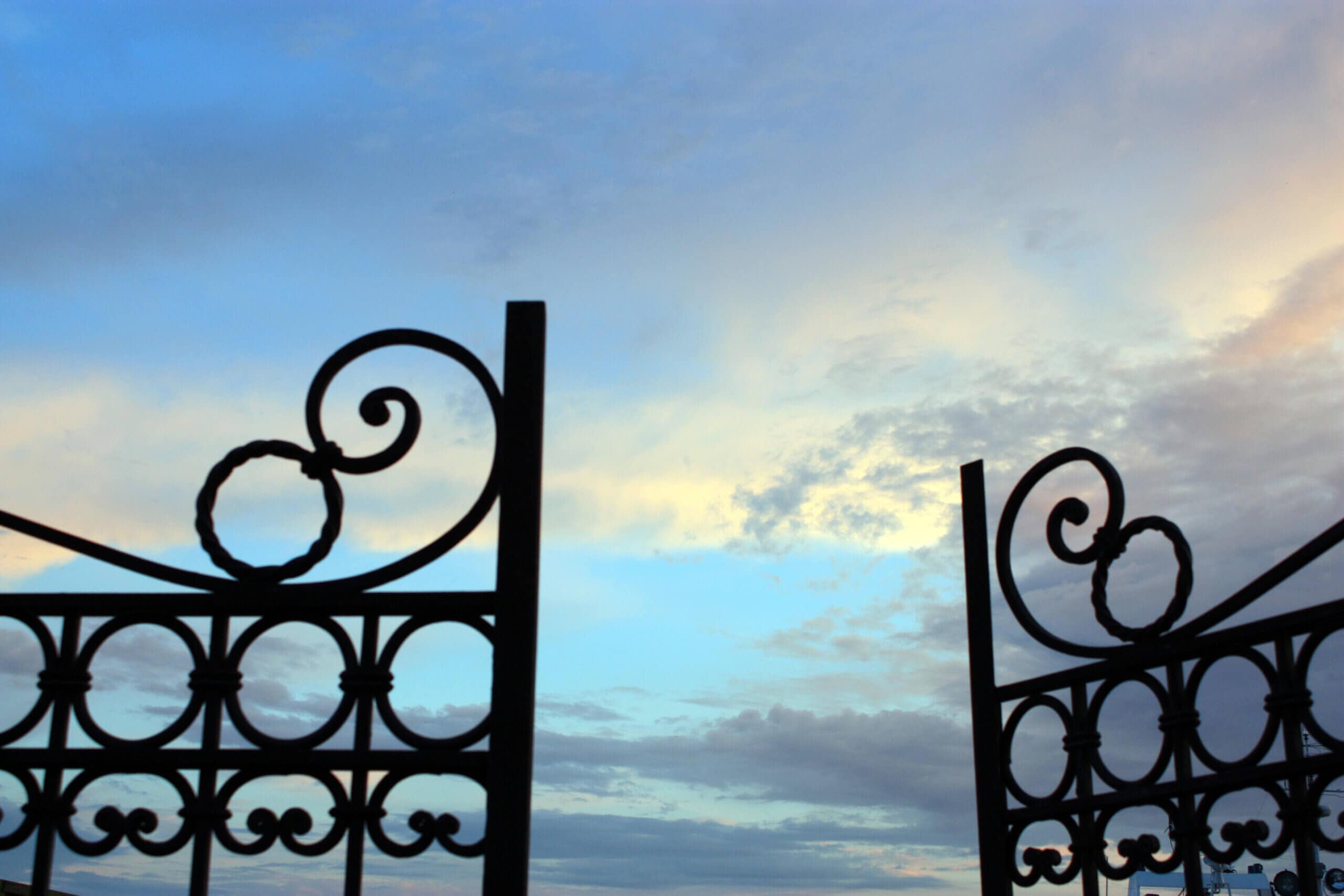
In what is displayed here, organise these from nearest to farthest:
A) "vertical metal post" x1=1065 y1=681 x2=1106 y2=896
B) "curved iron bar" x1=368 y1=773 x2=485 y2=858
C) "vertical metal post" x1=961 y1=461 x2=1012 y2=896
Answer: "curved iron bar" x1=368 y1=773 x2=485 y2=858 → "vertical metal post" x1=1065 y1=681 x2=1106 y2=896 → "vertical metal post" x1=961 y1=461 x2=1012 y2=896

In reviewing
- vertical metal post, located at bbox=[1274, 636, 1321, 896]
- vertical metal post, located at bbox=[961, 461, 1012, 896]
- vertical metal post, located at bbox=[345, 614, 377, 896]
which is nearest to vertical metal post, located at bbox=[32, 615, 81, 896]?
vertical metal post, located at bbox=[345, 614, 377, 896]

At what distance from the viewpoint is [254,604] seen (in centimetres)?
353

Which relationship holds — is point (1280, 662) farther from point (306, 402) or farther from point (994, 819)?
point (306, 402)

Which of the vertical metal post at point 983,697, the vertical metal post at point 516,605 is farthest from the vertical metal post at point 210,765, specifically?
the vertical metal post at point 983,697

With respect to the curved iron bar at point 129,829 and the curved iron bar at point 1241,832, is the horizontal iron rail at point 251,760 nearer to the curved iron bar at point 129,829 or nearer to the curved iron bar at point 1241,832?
the curved iron bar at point 129,829

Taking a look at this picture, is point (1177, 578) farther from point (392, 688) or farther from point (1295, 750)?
point (392, 688)

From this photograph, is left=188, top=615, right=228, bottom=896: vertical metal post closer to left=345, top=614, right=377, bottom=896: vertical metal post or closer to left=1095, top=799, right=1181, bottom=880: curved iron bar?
left=345, top=614, right=377, bottom=896: vertical metal post

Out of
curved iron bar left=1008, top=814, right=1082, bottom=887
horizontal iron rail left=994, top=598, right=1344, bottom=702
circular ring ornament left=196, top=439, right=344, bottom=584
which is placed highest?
circular ring ornament left=196, top=439, right=344, bottom=584

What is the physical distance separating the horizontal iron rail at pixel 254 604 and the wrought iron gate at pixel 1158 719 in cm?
206

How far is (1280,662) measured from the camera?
360 centimetres

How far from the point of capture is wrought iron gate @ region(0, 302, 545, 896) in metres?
3.37

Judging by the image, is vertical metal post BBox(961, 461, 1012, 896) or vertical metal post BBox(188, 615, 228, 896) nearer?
vertical metal post BBox(188, 615, 228, 896)

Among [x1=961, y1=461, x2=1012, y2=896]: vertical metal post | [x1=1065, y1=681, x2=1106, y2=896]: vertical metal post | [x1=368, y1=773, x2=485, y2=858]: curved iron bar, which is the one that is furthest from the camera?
[x1=961, y1=461, x2=1012, y2=896]: vertical metal post

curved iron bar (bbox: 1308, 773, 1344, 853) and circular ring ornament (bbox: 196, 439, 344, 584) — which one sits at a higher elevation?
circular ring ornament (bbox: 196, 439, 344, 584)
